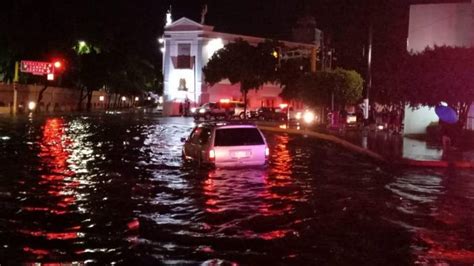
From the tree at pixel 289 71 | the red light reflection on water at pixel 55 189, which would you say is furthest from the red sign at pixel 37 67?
the red light reflection on water at pixel 55 189

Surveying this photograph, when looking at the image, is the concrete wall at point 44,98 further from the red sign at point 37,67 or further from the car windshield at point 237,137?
the car windshield at point 237,137

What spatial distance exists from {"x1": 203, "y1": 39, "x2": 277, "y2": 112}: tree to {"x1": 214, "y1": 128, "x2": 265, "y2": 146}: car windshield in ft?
212

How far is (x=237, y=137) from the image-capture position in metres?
20.0

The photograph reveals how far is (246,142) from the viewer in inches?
792

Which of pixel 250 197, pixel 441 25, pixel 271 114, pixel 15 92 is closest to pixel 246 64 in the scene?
pixel 271 114

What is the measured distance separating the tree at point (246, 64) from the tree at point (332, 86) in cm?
3333

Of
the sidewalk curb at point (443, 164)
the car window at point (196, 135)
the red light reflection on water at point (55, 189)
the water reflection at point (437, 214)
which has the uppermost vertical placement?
the car window at point (196, 135)

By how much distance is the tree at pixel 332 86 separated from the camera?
1948 inches

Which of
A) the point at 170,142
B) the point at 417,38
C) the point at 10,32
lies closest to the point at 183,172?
the point at 170,142

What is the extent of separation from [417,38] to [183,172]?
2551 centimetres

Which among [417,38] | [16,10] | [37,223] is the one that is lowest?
[37,223]

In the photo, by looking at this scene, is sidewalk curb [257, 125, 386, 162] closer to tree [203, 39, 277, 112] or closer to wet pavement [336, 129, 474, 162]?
wet pavement [336, 129, 474, 162]

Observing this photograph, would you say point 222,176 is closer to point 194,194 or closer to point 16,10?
point 194,194

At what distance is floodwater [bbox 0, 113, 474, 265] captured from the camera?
964 cm
